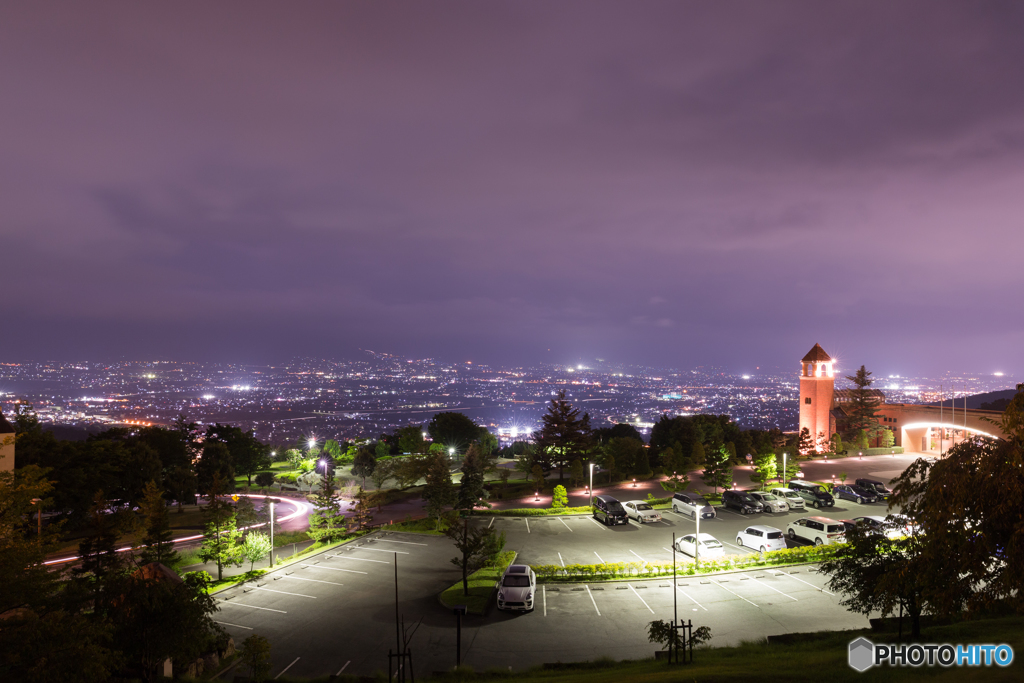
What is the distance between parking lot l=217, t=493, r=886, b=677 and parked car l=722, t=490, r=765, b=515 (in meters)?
6.60

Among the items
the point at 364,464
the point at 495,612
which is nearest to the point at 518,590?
the point at 495,612

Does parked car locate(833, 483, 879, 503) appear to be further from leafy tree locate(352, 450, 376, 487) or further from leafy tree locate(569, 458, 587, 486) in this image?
leafy tree locate(352, 450, 376, 487)

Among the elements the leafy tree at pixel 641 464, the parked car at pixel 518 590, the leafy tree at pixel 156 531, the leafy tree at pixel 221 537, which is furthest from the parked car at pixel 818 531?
the leafy tree at pixel 156 531

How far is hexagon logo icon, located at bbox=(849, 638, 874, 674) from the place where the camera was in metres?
11.6

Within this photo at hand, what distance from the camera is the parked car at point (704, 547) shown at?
79.7 ft

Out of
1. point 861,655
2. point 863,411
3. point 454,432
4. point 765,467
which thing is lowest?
point 454,432

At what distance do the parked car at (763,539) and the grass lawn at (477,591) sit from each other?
12081 mm

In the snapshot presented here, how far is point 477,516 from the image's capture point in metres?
35.1

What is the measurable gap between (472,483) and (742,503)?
17.7m

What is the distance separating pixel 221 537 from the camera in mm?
24266

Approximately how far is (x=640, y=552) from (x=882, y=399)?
163ft

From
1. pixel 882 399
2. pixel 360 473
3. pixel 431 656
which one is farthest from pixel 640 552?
pixel 882 399

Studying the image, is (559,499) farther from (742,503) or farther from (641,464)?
(641,464)

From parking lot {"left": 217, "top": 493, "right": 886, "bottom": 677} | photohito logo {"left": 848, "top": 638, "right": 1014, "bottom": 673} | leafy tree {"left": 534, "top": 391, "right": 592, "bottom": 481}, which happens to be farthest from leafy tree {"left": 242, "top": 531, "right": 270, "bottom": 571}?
leafy tree {"left": 534, "top": 391, "right": 592, "bottom": 481}
